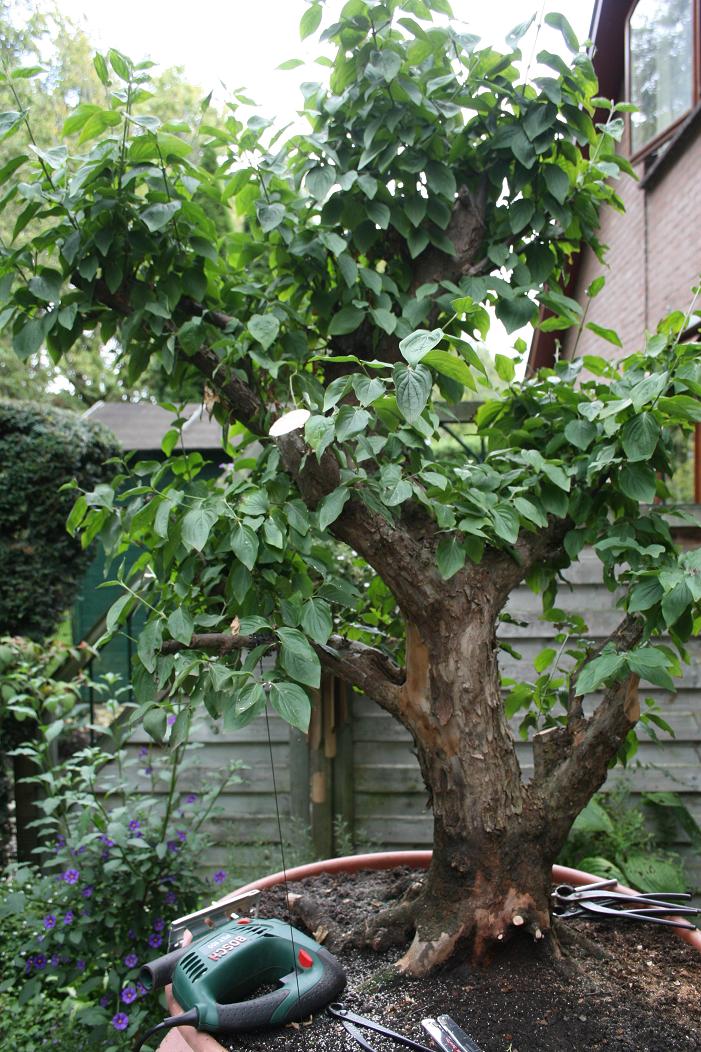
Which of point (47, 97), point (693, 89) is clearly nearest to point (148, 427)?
point (47, 97)

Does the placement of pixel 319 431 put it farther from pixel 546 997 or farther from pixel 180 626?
pixel 546 997

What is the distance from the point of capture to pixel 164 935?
2.13 meters

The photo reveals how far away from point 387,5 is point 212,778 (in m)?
2.56

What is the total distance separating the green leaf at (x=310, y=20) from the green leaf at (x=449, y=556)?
3.13 feet

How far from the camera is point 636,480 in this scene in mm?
1433

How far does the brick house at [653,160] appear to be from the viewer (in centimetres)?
451

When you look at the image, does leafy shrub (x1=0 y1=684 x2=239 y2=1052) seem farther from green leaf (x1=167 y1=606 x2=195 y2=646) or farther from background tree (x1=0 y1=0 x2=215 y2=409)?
background tree (x1=0 y1=0 x2=215 y2=409)

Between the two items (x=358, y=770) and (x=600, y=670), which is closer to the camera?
(x=600, y=670)

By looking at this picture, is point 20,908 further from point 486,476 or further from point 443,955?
point 486,476

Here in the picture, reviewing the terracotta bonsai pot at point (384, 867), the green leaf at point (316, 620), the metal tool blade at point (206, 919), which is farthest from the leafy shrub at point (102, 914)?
the green leaf at point (316, 620)

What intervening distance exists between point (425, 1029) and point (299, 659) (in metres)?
0.63

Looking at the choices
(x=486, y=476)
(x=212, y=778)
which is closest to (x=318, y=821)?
(x=212, y=778)

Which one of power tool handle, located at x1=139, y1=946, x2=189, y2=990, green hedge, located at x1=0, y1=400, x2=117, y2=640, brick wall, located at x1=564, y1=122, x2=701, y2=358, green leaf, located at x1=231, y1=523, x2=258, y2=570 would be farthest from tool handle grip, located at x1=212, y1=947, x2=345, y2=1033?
brick wall, located at x1=564, y1=122, x2=701, y2=358

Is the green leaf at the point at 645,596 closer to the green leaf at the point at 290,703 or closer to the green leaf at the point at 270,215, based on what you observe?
the green leaf at the point at 290,703
